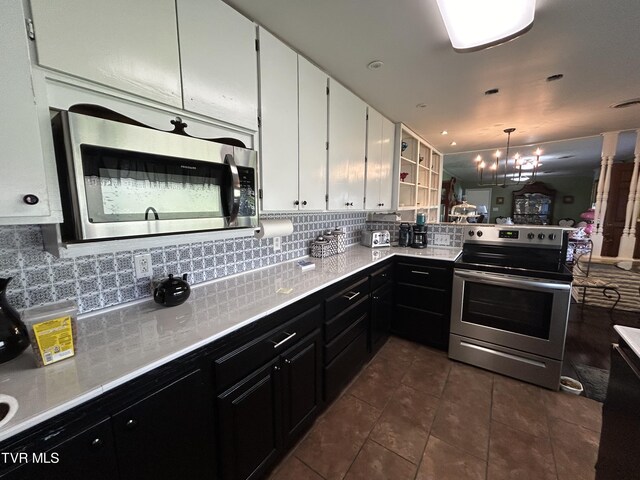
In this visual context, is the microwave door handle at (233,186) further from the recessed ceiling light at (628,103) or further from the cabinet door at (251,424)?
the recessed ceiling light at (628,103)

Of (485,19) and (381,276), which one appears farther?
(381,276)

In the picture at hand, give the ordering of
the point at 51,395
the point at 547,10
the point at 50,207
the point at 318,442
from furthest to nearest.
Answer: the point at 318,442, the point at 547,10, the point at 50,207, the point at 51,395

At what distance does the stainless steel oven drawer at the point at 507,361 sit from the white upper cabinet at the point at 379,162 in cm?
152

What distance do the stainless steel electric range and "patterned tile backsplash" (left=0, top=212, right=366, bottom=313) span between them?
185cm

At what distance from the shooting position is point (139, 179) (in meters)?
0.92

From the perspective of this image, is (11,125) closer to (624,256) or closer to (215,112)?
(215,112)

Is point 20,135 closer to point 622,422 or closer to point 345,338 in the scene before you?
point 345,338

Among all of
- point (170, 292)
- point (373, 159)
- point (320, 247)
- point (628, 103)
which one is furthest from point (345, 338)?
point (628, 103)

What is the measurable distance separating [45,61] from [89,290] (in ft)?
2.83

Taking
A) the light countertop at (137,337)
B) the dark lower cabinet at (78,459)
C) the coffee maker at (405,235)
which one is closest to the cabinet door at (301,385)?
the light countertop at (137,337)

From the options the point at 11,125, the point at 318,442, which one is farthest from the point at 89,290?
the point at 318,442

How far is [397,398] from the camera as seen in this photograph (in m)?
1.88

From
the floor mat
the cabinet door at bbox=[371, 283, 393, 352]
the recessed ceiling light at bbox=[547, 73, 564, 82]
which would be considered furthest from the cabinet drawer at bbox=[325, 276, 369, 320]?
the recessed ceiling light at bbox=[547, 73, 564, 82]

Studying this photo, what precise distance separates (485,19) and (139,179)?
1.70 meters
